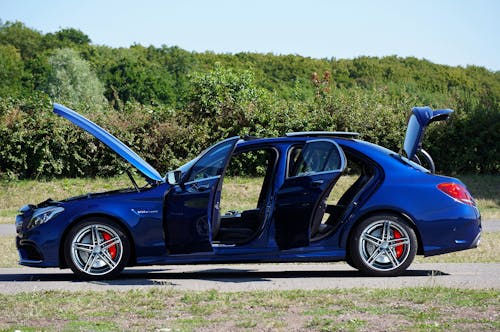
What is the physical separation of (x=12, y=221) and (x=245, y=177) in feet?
24.6

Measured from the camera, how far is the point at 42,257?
34.2ft

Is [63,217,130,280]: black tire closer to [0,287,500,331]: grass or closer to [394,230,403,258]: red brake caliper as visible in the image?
[0,287,500,331]: grass

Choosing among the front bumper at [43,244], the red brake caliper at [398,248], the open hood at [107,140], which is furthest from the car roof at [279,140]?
the front bumper at [43,244]

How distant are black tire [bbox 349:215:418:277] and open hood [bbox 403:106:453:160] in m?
1.14

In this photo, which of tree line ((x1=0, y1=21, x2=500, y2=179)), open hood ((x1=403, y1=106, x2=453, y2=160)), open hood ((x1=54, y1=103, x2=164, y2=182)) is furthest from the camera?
tree line ((x1=0, y1=21, x2=500, y2=179))

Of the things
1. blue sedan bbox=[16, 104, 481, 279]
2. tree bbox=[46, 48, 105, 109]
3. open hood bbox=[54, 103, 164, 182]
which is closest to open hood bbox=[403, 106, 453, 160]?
blue sedan bbox=[16, 104, 481, 279]

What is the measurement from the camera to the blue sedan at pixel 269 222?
34.0 feet

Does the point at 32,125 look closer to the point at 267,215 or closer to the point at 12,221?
the point at 12,221

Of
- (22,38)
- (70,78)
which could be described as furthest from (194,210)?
(22,38)

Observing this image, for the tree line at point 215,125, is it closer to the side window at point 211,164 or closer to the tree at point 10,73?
the side window at point 211,164

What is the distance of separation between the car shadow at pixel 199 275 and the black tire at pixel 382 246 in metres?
0.19

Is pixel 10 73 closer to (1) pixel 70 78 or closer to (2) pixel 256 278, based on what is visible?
(1) pixel 70 78

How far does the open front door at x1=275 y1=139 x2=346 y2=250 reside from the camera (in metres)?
10.3

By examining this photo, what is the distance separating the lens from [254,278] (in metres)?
10.7
